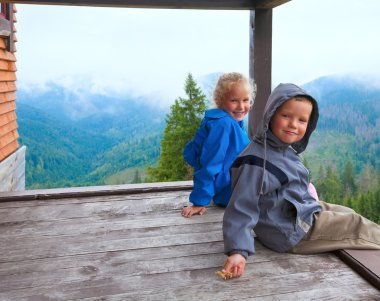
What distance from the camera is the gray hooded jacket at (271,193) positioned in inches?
72.1

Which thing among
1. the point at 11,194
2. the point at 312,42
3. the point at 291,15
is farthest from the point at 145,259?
the point at 291,15

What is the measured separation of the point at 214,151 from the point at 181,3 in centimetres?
144

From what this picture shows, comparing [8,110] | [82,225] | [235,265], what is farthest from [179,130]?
[235,265]

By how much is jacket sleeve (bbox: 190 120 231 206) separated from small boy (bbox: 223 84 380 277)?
54 cm

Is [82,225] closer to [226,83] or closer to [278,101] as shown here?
[226,83]

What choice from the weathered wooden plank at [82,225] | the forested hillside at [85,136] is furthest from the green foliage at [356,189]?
the weathered wooden plank at [82,225]

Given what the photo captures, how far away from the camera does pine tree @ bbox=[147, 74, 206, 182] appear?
43.3 feet

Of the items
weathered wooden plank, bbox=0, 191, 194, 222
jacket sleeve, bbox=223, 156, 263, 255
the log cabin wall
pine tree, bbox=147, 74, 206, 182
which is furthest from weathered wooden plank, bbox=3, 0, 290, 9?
pine tree, bbox=147, 74, 206, 182

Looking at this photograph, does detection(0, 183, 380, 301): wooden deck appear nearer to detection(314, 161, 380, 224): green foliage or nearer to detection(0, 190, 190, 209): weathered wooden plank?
detection(0, 190, 190, 209): weathered wooden plank

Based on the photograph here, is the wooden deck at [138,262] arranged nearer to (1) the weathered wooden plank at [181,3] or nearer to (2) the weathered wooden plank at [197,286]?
(2) the weathered wooden plank at [197,286]

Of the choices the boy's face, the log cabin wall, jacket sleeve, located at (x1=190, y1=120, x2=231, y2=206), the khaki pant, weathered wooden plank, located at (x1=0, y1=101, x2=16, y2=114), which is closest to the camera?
the boy's face

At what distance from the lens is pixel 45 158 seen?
13719 millimetres

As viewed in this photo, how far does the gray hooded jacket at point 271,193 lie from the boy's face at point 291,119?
4 centimetres

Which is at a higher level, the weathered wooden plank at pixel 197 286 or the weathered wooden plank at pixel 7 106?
the weathered wooden plank at pixel 7 106
